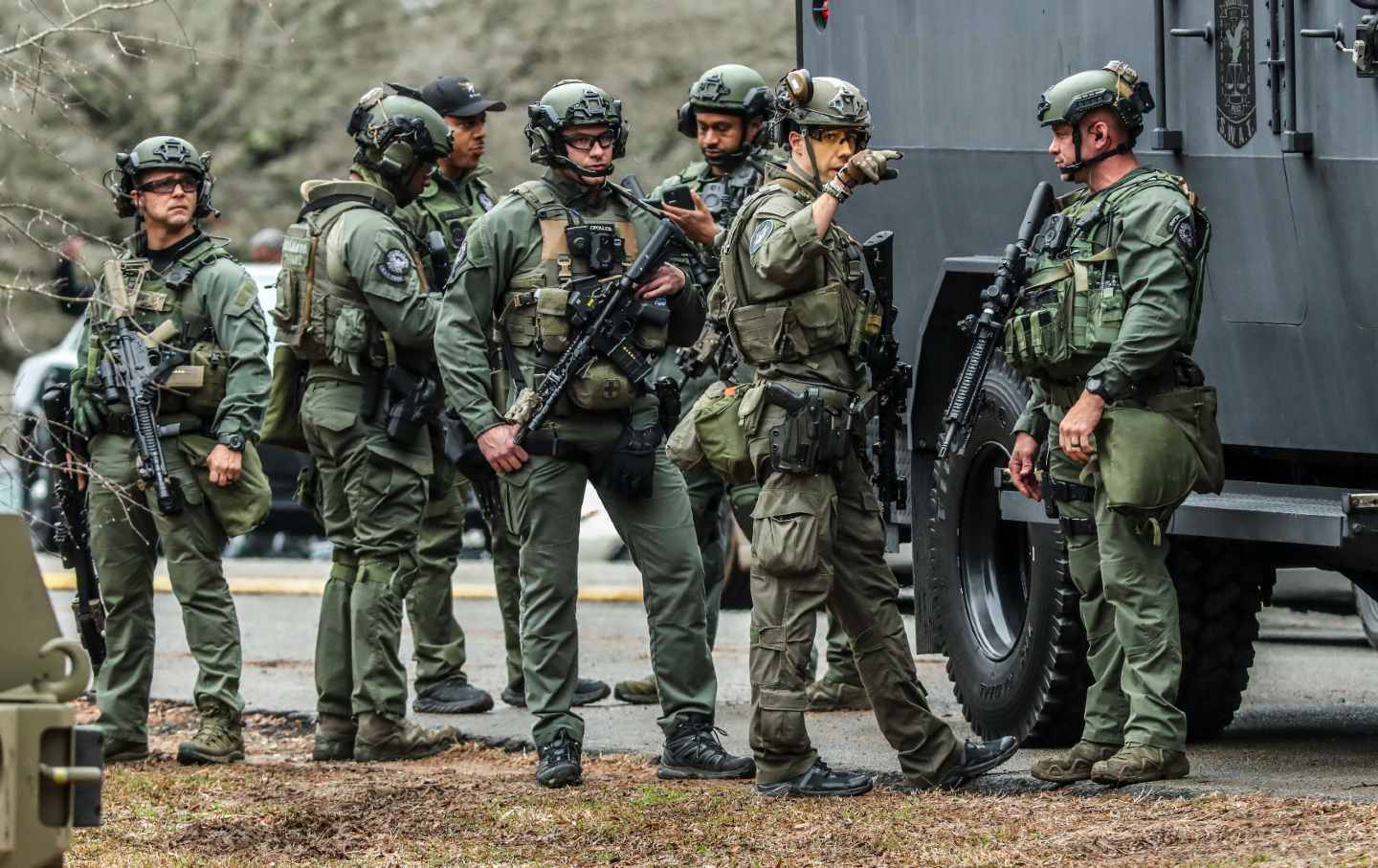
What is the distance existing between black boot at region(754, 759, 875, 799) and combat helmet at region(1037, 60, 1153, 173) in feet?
6.32

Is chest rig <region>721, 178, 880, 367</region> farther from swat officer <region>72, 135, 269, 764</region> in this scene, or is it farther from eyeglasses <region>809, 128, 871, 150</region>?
swat officer <region>72, 135, 269, 764</region>

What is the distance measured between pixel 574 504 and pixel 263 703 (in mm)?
3325

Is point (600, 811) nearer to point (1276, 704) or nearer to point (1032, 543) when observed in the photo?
point (1032, 543)

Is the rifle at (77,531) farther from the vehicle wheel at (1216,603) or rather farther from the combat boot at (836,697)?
the vehicle wheel at (1216,603)

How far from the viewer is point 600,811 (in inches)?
291

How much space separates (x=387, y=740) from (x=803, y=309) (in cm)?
250

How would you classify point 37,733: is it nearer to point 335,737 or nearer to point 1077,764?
point 1077,764

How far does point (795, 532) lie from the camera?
24.6 feet

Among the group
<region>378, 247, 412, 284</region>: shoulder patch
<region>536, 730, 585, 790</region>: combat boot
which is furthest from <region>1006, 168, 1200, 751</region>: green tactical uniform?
<region>378, 247, 412, 284</region>: shoulder patch

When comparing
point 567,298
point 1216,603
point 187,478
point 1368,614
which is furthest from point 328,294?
point 1368,614

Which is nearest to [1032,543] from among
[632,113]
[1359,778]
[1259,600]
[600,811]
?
[1259,600]

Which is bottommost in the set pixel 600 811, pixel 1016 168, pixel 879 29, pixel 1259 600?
pixel 600 811

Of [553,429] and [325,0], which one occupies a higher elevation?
[325,0]

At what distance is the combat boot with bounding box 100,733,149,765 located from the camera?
9047 millimetres
